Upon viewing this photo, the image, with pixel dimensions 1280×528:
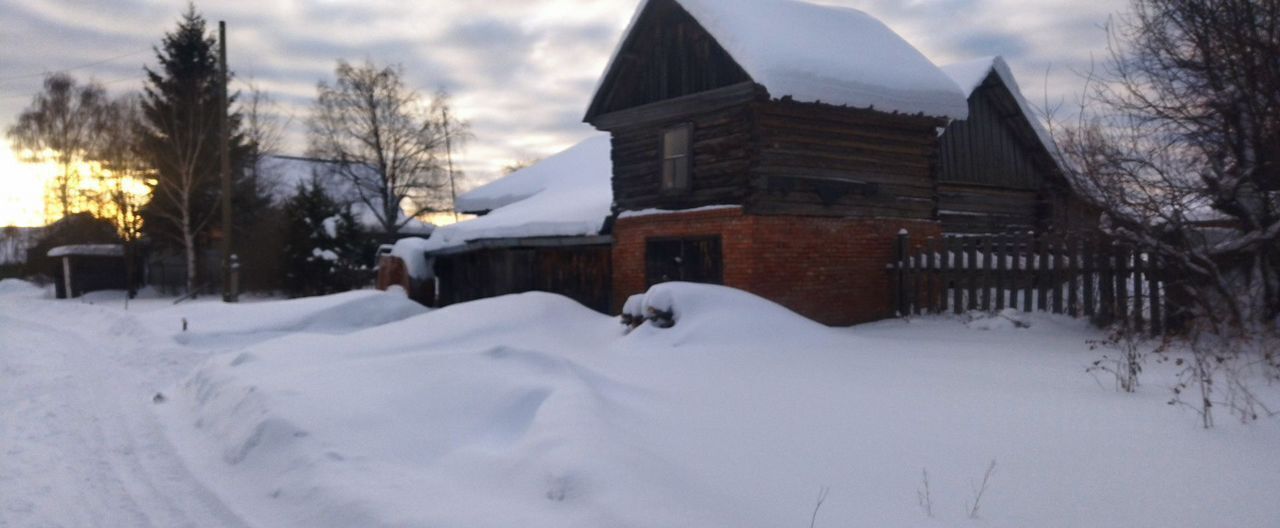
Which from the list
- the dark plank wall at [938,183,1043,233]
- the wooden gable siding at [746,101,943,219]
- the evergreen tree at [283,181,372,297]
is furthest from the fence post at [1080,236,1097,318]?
the evergreen tree at [283,181,372,297]

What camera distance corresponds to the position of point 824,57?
14.4 meters

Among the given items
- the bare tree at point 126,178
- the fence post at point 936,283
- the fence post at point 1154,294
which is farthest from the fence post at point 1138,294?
the bare tree at point 126,178

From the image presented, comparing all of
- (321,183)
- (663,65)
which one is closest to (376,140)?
(321,183)

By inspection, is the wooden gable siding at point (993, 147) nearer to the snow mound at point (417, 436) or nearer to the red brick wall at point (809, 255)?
the red brick wall at point (809, 255)

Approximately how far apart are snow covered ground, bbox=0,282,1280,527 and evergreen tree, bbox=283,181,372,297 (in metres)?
19.2

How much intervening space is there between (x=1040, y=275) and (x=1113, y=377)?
14.7 feet

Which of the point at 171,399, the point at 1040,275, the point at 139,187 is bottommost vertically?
the point at 171,399

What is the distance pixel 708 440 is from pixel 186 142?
106ft

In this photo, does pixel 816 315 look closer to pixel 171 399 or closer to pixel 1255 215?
pixel 1255 215

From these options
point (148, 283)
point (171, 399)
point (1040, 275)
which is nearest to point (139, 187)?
point (148, 283)

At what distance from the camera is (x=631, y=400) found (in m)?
6.77

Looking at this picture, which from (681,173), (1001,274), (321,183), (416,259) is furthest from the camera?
(321,183)

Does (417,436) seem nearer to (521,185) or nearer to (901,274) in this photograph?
(901,274)

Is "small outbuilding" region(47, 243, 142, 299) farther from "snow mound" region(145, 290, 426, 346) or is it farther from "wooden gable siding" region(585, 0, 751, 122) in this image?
"wooden gable siding" region(585, 0, 751, 122)
